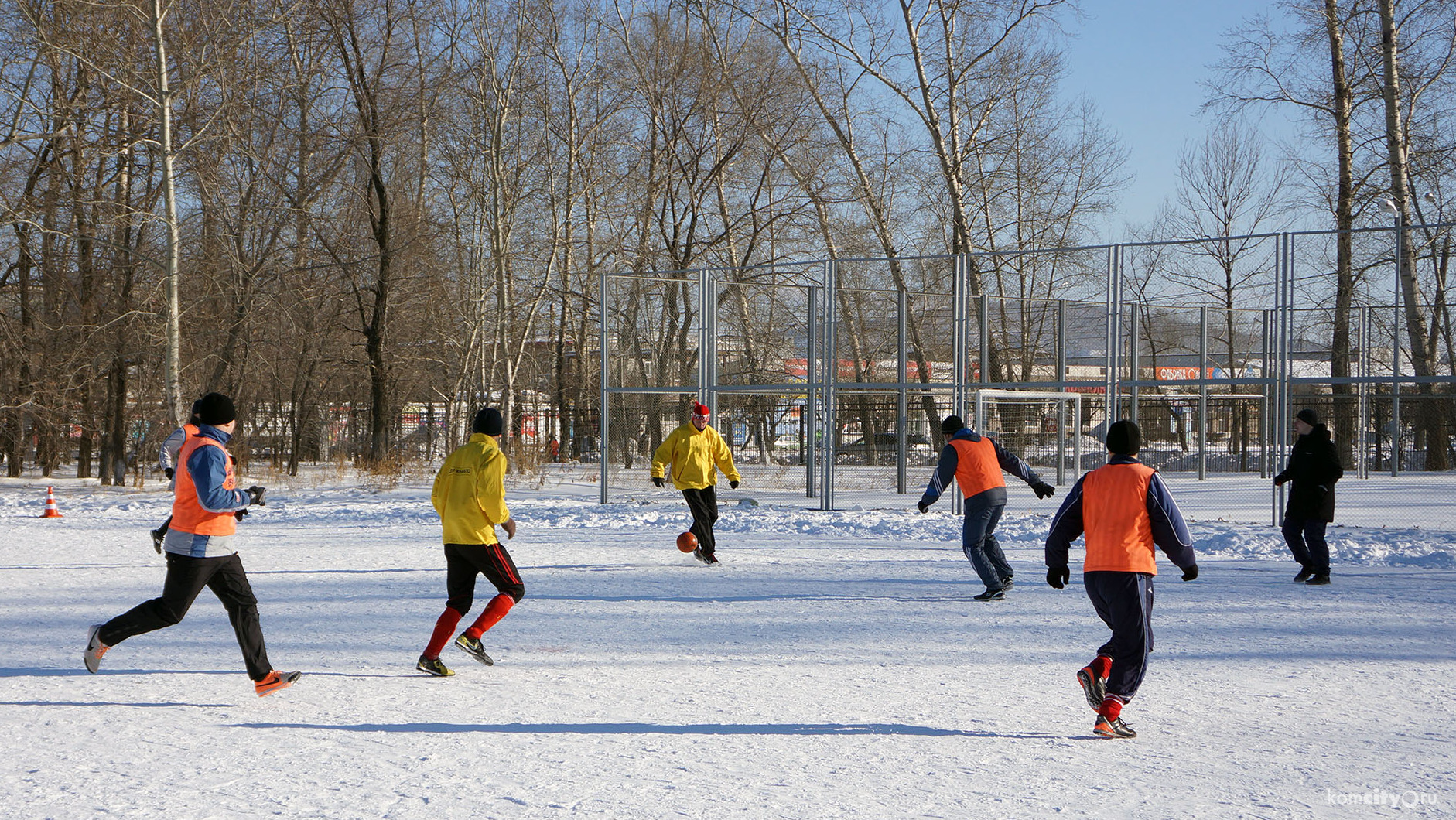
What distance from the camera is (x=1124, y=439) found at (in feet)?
19.3

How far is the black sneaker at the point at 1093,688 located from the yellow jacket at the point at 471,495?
344cm

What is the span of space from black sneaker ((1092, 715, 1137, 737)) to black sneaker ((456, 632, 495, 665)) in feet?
11.8

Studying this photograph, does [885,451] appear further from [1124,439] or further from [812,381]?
[1124,439]

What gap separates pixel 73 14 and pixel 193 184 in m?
4.23

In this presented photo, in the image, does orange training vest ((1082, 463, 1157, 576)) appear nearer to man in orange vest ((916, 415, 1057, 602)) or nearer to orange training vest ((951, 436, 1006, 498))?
man in orange vest ((916, 415, 1057, 602))

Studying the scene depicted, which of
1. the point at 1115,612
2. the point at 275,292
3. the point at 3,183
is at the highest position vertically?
the point at 3,183

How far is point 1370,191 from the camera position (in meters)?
24.6

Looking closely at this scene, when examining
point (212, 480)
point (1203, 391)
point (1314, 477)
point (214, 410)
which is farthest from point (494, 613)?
point (1203, 391)

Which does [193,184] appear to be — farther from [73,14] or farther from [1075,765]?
[1075,765]

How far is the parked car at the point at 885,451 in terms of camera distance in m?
24.4

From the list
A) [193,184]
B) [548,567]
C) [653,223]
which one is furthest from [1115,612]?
[653,223]

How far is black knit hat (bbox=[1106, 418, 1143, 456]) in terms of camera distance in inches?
230

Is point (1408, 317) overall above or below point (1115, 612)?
above

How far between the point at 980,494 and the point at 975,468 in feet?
0.74
